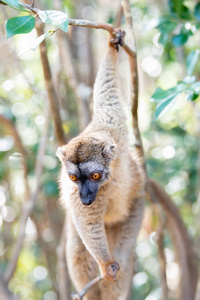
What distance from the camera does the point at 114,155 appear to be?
3.66 metres

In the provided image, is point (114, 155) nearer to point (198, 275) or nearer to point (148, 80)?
point (198, 275)

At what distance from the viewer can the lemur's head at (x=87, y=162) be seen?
3.41m

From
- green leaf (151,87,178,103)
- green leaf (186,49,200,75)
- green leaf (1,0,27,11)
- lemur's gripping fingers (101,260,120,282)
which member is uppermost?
green leaf (1,0,27,11)

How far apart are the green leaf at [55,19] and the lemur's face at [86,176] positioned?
1.29 meters

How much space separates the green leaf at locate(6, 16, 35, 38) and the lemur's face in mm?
1239

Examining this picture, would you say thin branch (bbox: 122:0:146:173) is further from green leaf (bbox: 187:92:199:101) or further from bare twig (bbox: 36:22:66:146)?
bare twig (bbox: 36:22:66:146)

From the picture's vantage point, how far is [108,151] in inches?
139

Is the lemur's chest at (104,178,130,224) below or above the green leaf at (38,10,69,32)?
below

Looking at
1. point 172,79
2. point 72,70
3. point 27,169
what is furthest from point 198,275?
point 172,79

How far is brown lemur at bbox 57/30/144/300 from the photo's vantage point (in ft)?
11.4

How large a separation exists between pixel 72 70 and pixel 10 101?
1.32 meters

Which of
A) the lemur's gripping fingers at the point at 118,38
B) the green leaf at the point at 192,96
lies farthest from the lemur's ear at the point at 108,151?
the lemur's gripping fingers at the point at 118,38

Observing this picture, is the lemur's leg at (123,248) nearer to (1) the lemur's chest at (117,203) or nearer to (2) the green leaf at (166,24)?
(1) the lemur's chest at (117,203)

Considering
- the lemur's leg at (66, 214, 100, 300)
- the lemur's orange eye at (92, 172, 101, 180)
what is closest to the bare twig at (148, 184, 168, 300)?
the lemur's leg at (66, 214, 100, 300)
